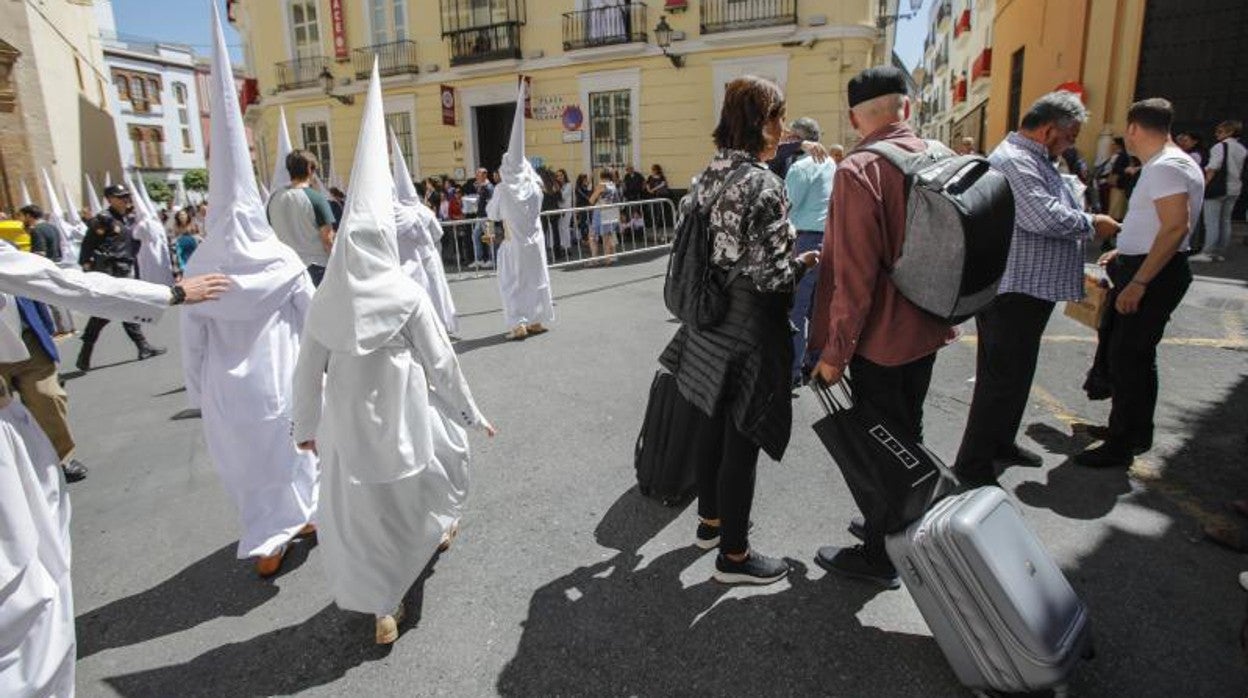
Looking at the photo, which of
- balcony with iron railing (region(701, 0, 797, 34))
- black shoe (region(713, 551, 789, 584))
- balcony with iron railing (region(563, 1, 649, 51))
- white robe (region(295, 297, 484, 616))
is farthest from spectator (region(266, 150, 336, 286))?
balcony with iron railing (region(563, 1, 649, 51))

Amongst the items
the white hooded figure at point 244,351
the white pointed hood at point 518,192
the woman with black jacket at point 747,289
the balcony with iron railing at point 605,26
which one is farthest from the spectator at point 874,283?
the balcony with iron railing at point 605,26

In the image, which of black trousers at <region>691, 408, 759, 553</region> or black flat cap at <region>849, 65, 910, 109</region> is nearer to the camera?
black flat cap at <region>849, 65, 910, 109</region>

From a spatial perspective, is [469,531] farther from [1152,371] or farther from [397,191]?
[397,191]

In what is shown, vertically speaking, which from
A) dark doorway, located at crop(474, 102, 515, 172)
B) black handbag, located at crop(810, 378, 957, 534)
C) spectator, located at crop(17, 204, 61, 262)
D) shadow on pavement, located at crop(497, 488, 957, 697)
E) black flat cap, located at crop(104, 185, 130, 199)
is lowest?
shadow on pavement, located at crop(497, 488, 957, 697)

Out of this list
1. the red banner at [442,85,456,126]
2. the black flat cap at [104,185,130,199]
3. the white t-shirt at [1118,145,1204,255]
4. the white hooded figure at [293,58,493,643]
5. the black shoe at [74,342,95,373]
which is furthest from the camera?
the red banner at [442,85,456,126]

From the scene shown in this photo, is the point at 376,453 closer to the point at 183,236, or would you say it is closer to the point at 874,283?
the point at 874,283

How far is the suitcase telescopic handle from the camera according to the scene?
2.58m

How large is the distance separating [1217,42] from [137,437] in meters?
17.2

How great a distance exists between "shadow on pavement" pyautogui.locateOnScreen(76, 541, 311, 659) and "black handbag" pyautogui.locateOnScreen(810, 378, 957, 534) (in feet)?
8.15

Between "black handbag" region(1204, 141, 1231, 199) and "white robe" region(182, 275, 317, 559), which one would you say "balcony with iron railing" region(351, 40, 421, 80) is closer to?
"black handbag" region(1204, 141, 1231, 199)

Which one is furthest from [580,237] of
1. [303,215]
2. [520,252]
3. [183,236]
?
[303,215]

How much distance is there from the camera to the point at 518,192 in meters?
7.54

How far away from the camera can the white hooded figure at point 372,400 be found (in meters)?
2.46

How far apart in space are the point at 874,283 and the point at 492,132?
2008 centimetres
